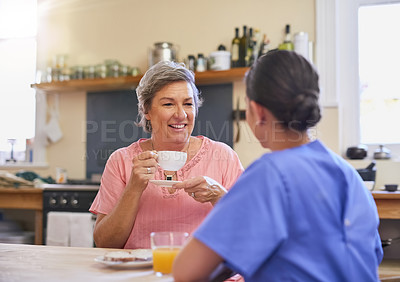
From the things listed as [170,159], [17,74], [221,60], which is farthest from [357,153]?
[17,74]

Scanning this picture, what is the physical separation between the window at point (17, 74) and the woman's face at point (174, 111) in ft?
9.91

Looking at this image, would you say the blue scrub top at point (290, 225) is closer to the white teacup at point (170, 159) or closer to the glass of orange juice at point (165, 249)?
the glass of orange juice at point (165, 249)

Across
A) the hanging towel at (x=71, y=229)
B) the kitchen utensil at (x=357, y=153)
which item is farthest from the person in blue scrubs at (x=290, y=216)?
the hanging towel at (x=71, y=229)

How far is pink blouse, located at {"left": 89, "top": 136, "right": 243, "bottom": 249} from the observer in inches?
70.6

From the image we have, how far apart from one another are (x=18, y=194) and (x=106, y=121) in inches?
38.4

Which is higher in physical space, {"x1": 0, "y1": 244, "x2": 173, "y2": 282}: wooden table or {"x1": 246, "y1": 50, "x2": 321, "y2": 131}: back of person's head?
{"x1": 246, "y1": 50, "x2": 321, "y2": 131}: back of person's head

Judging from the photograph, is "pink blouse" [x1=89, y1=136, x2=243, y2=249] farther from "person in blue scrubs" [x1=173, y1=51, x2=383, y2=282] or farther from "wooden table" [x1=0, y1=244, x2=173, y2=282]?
"person in blue scrubs" [x1=173, y1=51, x2=383, y2=282]

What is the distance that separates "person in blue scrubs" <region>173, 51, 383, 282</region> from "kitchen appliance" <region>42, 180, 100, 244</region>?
2.71 metres

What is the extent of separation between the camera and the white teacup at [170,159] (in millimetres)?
1674

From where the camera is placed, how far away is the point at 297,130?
1.04m

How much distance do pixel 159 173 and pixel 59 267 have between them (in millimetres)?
712

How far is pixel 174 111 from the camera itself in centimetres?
191

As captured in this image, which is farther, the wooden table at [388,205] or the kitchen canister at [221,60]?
the kitchen canister at [221,60]

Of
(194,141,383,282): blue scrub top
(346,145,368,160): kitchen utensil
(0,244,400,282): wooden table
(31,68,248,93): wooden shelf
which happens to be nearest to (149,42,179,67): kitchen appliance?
(31,68,248,93): wooden shelf
